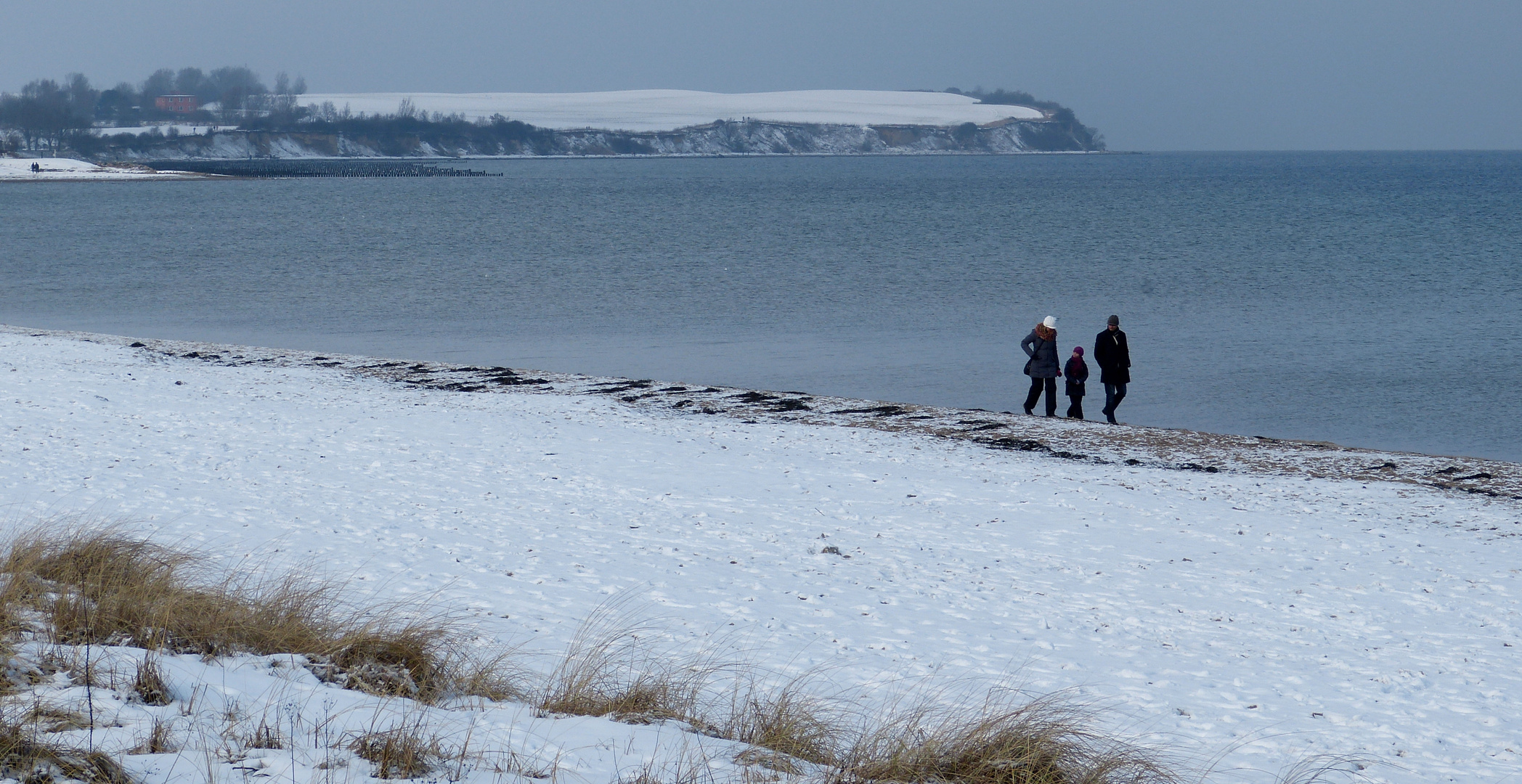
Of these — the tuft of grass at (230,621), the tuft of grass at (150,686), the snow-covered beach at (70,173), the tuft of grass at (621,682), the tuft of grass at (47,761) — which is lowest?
the tuft of grass at (621,682)

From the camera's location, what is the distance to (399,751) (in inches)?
167

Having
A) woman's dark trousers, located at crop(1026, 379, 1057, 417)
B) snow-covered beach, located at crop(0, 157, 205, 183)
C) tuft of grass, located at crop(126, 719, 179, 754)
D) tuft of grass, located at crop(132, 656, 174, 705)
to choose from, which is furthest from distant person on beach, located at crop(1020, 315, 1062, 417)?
snow-covered beach, located at crop(0, 157, 205, 183)

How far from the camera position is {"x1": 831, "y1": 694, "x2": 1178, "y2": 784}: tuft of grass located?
14.9 feet

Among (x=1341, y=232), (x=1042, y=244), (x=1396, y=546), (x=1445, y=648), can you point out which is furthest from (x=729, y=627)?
(x=1341, y=232)

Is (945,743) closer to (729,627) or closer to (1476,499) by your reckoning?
(729,627)

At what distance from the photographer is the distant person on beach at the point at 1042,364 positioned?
1666cm

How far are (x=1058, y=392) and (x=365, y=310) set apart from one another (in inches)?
773

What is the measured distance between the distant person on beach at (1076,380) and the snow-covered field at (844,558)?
1861 mm

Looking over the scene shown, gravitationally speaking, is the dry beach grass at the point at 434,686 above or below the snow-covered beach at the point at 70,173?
below

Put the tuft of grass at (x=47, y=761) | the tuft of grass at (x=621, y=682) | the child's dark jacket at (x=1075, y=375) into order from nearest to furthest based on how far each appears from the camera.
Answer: the tuft of grass at (x=47, y=761) → the tuft of grass at (x=621, y=682) → the child's dark jacket at (x=1075, y=375)

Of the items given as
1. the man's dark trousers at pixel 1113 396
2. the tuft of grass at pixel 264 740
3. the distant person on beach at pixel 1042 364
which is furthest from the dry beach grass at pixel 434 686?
the man's dark trousers at pixel 1113 396

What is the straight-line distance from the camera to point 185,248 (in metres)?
51.0

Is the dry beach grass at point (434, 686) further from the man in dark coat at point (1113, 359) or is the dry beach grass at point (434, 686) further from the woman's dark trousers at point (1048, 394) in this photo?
the woman's dark trousers at point (1048, 394)

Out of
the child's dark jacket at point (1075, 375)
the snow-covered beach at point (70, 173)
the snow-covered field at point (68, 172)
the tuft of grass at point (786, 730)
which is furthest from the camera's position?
the snow-covered field at point (68, 172)
